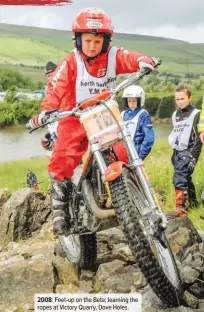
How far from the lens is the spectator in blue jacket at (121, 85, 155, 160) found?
18.6 feet

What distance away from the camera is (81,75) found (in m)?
4.05

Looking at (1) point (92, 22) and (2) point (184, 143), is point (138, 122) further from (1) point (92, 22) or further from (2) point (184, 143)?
(1) point (92, 22)

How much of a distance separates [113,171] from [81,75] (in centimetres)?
104

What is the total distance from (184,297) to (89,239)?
1189 millimetres

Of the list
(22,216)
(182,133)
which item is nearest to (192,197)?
(182,133)

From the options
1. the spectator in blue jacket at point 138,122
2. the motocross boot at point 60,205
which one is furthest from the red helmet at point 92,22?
the spectator in blue jacket at point 138,122

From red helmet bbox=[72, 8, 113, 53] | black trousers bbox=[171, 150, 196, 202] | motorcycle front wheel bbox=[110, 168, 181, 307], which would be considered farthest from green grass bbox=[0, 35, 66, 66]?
motorcycle front wheel bbox=[110, 168, 181, 307]

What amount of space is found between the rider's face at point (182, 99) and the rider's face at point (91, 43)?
82.5 inches

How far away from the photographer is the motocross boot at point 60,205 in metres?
4.23

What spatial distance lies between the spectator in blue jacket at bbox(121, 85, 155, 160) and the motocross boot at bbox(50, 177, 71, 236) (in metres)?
1.56

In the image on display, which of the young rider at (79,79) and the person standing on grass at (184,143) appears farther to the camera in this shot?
the person standing on grass at (184,143)

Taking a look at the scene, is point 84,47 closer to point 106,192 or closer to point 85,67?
point 85,67

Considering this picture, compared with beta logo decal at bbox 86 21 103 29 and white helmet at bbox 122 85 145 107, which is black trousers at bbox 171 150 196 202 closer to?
white helmet at bbox 122 85 145 107

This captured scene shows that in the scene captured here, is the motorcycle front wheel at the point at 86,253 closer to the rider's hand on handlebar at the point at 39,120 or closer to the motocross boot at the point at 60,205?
the motocross boot at the point at 60,205
